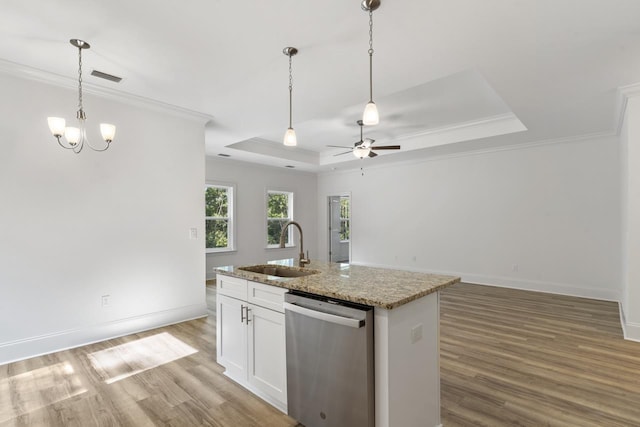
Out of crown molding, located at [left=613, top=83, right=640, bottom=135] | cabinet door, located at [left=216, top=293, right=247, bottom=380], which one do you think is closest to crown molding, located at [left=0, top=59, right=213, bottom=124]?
cabinet door, located at [left=216, top=293, right=247, bottom=380]

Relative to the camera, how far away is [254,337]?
7.61 feet

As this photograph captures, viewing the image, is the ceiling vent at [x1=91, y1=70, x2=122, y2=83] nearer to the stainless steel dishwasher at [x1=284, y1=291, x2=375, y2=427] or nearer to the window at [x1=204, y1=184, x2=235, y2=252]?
the stainless steel dishwasher at [x1=284, y1=291, x2=375, y2=427]

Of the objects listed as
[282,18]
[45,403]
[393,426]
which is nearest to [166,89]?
[282,18]

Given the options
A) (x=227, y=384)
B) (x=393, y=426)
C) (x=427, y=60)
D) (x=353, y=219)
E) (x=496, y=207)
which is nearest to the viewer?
(x=393, y=426)

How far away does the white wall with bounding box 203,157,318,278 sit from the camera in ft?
22.6

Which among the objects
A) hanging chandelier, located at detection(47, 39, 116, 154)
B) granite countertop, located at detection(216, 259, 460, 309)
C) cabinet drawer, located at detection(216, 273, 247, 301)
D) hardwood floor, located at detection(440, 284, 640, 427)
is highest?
hanging chandelier, located at detection(47, 39, 116, 154)

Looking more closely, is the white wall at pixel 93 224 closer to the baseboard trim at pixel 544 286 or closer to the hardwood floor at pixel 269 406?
the hardwood floor at pixel 269 406

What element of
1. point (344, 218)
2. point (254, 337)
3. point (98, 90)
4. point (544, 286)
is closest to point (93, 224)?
point (98, 90)

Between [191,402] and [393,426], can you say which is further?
[191,402]

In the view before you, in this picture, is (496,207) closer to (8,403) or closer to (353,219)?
(353,219)

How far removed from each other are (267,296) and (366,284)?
0.72 metres

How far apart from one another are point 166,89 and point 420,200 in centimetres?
542

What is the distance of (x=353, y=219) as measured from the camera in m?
8.28

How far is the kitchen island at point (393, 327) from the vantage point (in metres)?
1.60
